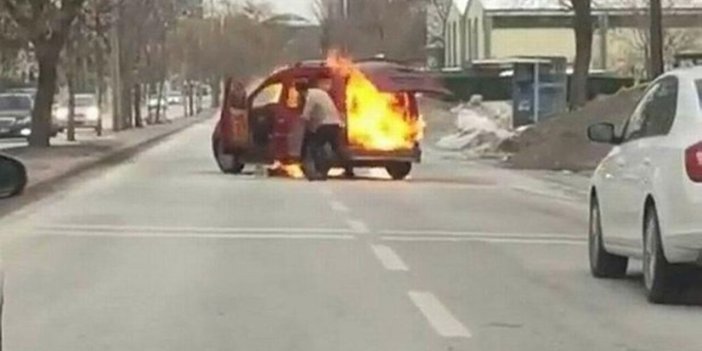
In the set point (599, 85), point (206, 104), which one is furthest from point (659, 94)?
point (206, 104)

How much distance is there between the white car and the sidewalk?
15.1 metres

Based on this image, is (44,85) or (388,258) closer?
(388,258)

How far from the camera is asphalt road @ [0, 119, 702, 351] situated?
1191cm

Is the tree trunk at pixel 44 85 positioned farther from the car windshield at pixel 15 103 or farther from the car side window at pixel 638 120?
the car side window at pixel 638 120

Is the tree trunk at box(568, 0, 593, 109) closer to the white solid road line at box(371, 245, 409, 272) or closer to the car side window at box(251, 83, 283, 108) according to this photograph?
the car side window at box(251, 83, 283, 108)

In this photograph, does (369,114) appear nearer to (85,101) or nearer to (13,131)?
(13,131)

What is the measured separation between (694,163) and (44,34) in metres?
31.3

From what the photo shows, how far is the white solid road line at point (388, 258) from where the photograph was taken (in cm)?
1654

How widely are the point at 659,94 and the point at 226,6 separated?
101464 mm

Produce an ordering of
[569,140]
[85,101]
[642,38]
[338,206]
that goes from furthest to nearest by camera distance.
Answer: [642,38], [85,101], [569,140], [338,206]

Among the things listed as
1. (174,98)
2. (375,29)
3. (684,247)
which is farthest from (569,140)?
(174,98)

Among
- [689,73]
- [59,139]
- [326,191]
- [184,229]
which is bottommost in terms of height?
[59,139]

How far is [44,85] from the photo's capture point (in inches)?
1718

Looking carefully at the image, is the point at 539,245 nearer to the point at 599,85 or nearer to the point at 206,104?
the point at 599,85
